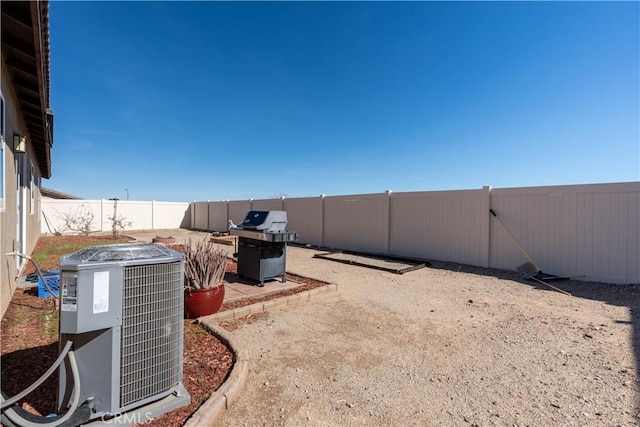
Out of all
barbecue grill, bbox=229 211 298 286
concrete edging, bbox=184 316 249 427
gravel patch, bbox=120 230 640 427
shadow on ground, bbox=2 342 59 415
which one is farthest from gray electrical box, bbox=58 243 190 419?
barbecue grill, bbox=229 211 298 286

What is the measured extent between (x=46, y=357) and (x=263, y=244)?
342 cm

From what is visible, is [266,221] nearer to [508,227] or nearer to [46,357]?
[46,357]

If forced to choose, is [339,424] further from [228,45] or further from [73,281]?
[228,45]

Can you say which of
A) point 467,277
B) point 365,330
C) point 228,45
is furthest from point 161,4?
point 467,277

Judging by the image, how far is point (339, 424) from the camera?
221cm

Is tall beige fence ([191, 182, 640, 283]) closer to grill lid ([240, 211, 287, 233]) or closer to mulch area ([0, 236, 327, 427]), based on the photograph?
grill lid ([240, 211, 287, 233])

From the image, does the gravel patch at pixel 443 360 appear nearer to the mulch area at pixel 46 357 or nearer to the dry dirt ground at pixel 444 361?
the dry dirt ground at pixel 444 361

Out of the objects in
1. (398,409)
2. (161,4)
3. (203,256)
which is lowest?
(398,409)

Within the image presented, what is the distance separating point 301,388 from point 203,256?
7.32ft

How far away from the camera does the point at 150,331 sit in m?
2.00

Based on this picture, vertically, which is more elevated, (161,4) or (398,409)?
(161,4)

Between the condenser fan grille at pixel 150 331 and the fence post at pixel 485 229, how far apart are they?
26.2ft

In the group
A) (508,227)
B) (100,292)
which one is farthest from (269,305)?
(508,227)

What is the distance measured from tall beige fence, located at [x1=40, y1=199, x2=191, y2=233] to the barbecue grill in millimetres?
15996
